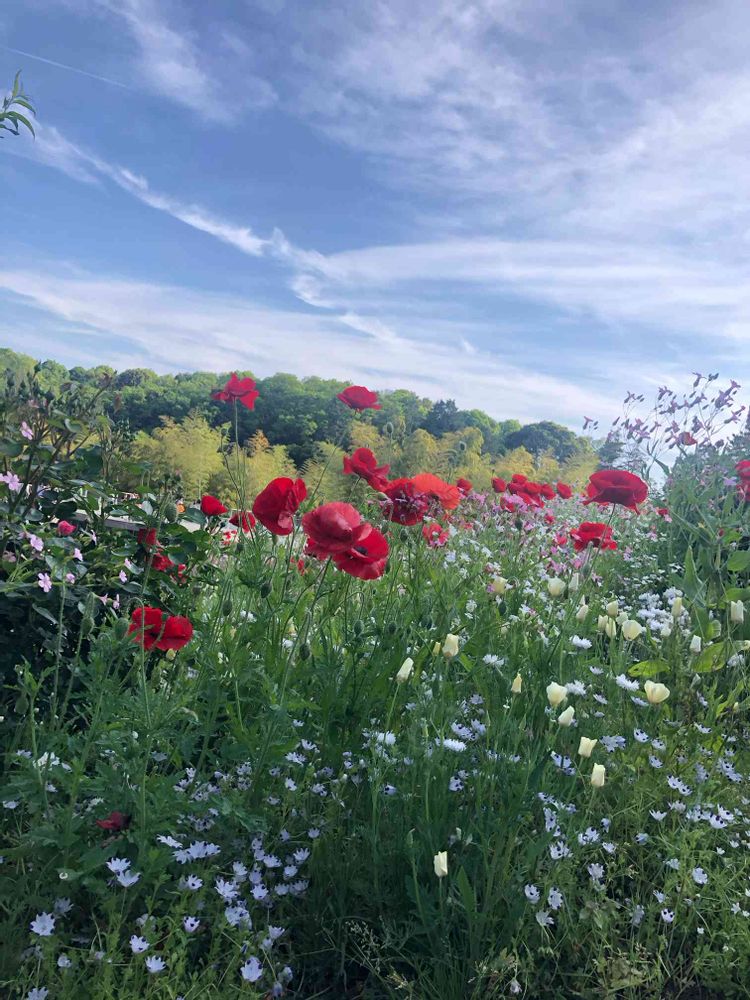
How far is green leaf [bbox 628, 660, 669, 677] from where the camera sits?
2803 millimetres

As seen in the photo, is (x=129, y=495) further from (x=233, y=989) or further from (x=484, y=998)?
(x=484, y=998)

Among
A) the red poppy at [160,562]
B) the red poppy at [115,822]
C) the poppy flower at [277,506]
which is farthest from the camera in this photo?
the red poppy at [160,562]

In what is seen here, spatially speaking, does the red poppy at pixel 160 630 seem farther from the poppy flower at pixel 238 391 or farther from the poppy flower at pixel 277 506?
the poppy flower at pixel 238 391

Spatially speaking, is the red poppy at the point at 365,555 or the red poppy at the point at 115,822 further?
the red poppy at the point at 365,555

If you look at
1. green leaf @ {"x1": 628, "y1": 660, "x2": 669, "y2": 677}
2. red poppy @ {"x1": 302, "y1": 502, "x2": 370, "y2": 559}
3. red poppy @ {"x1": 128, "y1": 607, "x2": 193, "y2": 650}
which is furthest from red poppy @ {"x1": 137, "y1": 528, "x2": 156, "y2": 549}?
green leaf @ {"x1": 628, "y1": 660, "x2": 669, "y2": 677}

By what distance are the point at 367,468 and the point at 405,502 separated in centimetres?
22

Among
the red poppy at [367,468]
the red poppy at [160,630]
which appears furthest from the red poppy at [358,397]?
the red poppy at [160,630]

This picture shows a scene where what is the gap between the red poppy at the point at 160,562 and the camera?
287 centimetres

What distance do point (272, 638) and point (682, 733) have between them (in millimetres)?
1480

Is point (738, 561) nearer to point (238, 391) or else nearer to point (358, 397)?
point (358, 397)

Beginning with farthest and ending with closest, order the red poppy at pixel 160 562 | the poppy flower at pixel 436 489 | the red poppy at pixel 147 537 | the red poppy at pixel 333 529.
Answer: the poppy flower at pixel 436 489 → the red poppy at pixel 160 562 → the red poppy at pixel 147 537 → the red poppy at pixel 333 529

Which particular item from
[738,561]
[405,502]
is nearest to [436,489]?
[405,502]

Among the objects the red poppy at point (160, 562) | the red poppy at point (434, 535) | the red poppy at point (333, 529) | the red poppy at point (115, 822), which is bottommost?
the red poppy at point (115, 822)

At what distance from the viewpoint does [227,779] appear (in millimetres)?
2086
